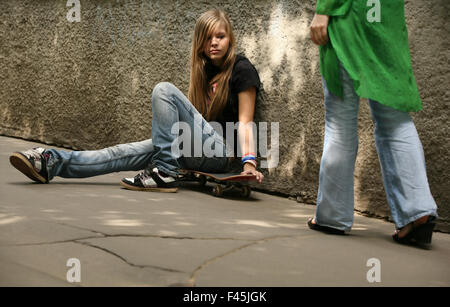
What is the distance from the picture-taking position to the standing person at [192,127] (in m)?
3.28

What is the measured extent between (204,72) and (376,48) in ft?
4.88

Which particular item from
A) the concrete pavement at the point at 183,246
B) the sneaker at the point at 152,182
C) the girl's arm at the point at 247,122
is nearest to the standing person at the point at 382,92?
the concrete pavement at the point at 183,246

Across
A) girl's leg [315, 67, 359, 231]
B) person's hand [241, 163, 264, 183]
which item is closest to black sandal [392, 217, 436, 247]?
girl's leg [315, 67, 359, 231]

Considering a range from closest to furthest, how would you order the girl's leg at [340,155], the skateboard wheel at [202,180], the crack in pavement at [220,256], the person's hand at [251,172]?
1. the crack in pavement at [220,256]
2. the girl's leg at [340,155]
3. the person's hand at [251,172]
4. the skateboard wheel at [202,180]

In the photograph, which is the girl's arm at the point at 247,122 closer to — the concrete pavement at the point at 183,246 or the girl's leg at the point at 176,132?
the girl's leg at the point at 176,132

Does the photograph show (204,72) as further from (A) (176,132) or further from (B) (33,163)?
(B) (33,163)

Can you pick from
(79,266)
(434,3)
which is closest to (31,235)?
(79,266)

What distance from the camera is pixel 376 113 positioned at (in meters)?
2.35

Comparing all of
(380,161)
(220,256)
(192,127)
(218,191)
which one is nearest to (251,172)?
(218,191)

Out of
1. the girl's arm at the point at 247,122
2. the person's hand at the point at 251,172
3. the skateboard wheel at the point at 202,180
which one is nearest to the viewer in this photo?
the person's hand at the point at 251,172

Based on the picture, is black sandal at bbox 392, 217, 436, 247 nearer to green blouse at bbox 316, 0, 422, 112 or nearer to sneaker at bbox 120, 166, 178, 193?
green blouse at bbox 316, 0, 422, 112

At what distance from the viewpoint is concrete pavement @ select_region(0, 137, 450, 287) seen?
1714 mm

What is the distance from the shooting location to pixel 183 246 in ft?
6.78

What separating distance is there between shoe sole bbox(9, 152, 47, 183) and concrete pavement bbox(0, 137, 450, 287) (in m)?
0.12
